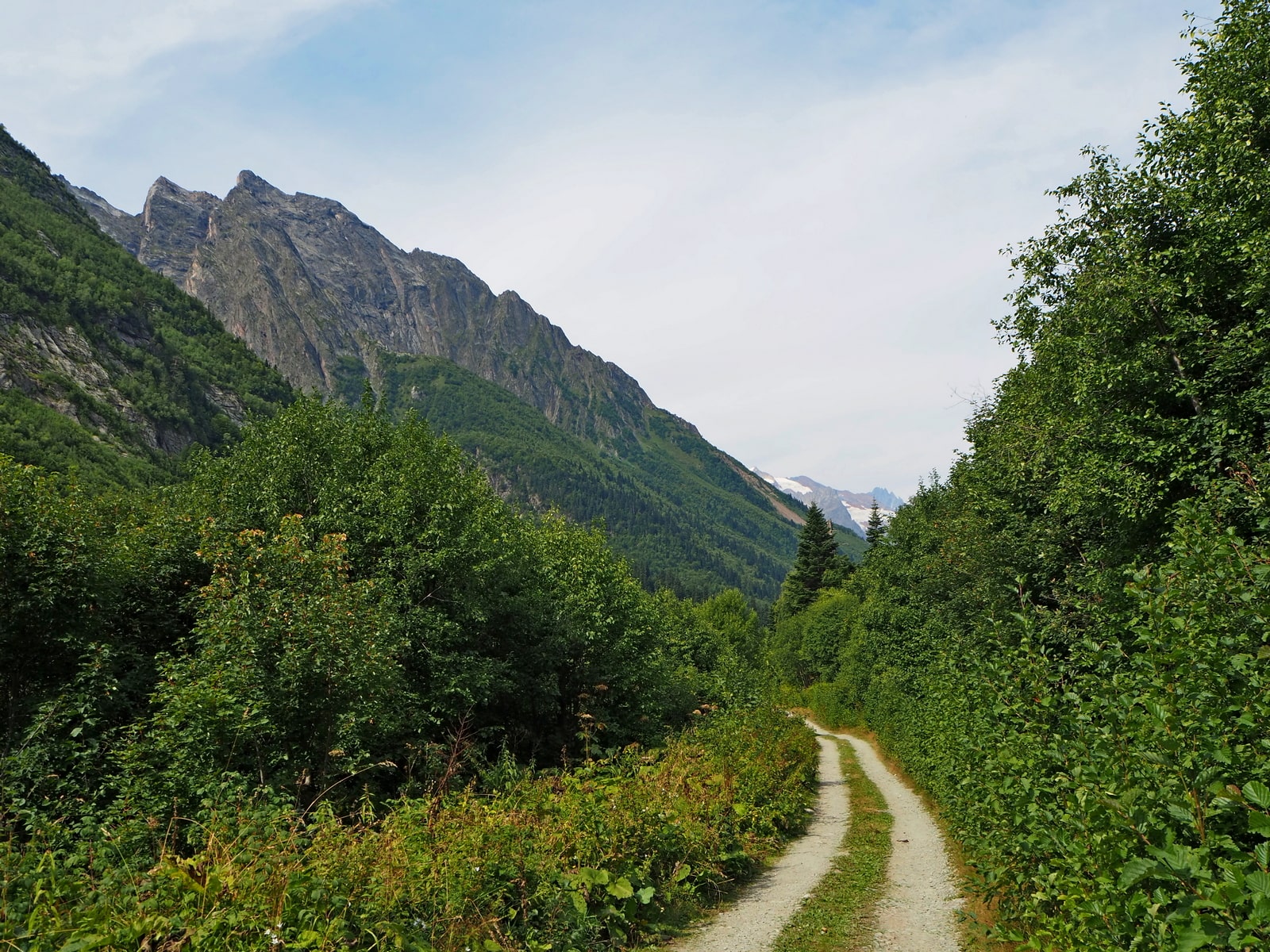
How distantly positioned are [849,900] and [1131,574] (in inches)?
335

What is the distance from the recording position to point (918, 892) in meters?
12.7

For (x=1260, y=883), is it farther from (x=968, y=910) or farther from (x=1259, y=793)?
(x=968, y=910)

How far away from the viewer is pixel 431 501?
78.2ft

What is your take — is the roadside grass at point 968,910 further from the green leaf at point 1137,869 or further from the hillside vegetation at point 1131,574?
the green leaf at point 1137,869

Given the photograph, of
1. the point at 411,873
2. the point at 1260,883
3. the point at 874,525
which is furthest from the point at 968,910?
the point at 874,525

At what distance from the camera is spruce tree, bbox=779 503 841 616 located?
8769 centimetres

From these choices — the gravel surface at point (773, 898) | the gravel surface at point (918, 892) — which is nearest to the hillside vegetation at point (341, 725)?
the gravel surface at point (773, 898)

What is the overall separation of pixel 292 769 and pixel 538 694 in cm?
1405

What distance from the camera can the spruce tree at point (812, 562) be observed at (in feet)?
288

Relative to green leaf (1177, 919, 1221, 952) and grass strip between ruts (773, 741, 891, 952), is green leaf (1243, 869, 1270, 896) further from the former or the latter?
grass strip between ruts (773, 741, 891, 952)

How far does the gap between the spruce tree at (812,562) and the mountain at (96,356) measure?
7109 centimetres

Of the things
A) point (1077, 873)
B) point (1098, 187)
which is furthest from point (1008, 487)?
point (1077, 873)

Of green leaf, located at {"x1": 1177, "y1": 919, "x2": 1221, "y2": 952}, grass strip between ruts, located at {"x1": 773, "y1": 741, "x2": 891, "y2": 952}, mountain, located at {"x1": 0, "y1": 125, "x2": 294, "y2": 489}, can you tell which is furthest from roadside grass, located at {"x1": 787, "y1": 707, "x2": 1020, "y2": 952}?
mountain, located at {"x1": 0, "y1": 125, "x2": 294, "y2": 489}

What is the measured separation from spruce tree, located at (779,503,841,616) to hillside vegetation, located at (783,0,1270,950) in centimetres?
5278
